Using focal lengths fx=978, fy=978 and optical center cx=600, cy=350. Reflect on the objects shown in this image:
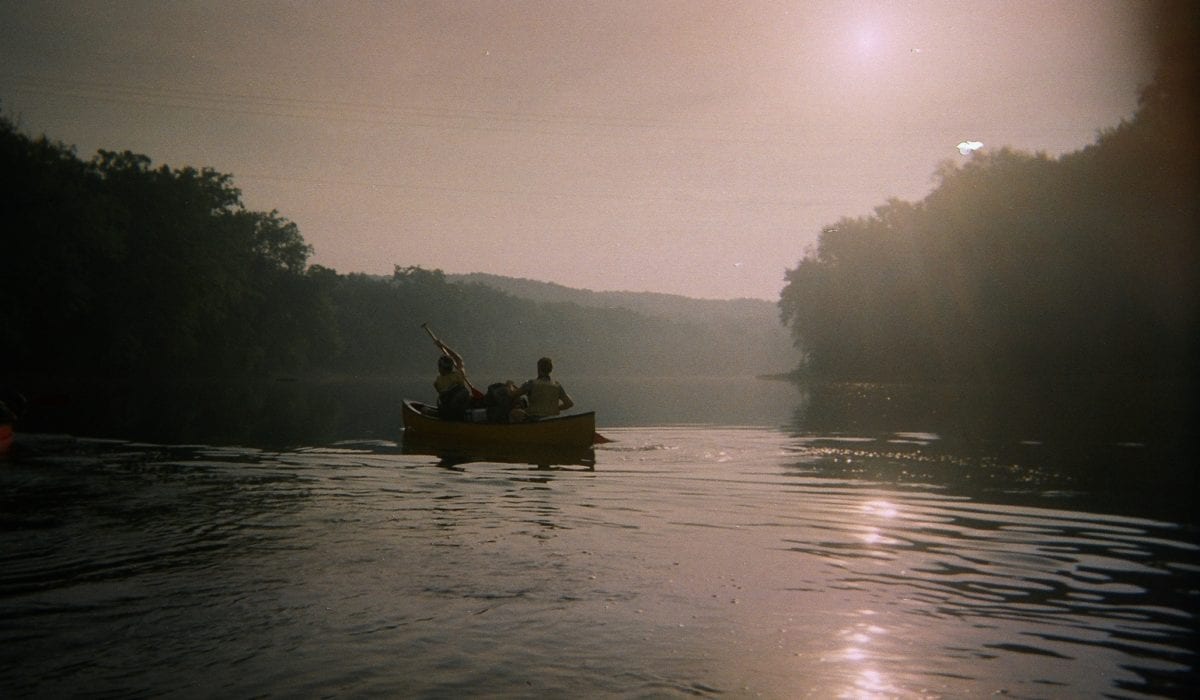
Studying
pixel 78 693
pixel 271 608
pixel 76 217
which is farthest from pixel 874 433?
pixel 76 217

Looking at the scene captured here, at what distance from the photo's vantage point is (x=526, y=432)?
19969 millimetres

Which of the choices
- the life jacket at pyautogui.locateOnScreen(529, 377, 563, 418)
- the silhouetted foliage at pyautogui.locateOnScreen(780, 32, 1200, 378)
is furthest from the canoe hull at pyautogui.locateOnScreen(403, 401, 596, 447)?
the silhouetted foliage at pyautogui.locateOnScreen(780, 32, 1200, 378)

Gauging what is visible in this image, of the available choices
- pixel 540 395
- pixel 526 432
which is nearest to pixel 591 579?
pixel 526 432

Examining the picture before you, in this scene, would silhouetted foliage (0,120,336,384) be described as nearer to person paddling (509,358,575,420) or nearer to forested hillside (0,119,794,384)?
forested hillside (0,119,794,384)

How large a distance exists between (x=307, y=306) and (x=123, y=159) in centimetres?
2481

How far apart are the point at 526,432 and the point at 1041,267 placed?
46.9 metres

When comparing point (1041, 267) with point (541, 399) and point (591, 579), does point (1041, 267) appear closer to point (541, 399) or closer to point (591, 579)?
point (541, 399)

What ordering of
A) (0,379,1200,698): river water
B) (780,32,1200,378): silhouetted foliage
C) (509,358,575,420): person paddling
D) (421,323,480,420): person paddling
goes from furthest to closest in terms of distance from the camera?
1. (780,32,1200,378): silhouetted foliage
2. (421,323,480,420): person paddling
3. (509,358,575,420): person paddling
4. (0,379,1200,698): river water

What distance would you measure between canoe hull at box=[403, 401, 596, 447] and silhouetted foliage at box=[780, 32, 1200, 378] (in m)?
31.7

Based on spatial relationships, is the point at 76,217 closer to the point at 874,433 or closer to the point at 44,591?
the point at 874,433

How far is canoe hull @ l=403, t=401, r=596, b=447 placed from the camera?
19.7m

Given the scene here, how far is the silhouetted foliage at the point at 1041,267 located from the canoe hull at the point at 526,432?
3175 cm

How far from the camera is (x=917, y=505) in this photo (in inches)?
500

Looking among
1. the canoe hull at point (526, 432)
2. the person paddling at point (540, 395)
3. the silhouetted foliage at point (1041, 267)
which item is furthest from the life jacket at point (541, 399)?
the silhouetted foliage at point (1041, 267)
